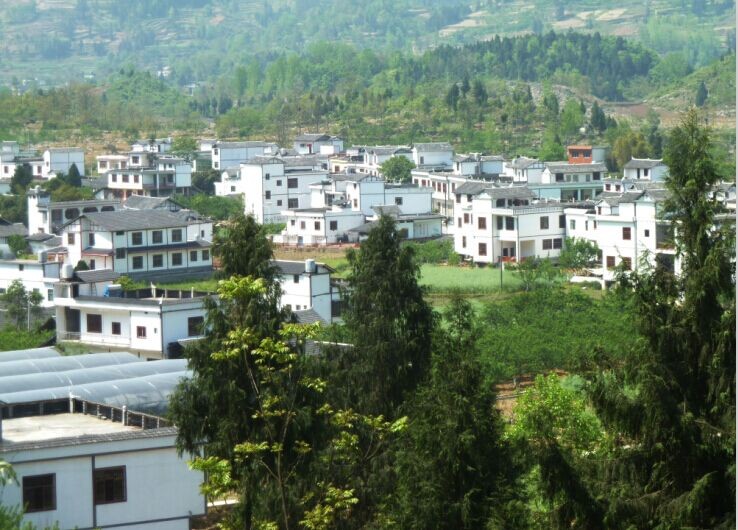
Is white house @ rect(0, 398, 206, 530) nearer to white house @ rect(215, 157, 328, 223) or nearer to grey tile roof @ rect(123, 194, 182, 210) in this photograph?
grey tile roof @ rect(123, 194, 182, 210)

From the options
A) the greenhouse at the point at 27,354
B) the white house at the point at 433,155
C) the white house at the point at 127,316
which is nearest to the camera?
the greenhouse at the point at 27,354

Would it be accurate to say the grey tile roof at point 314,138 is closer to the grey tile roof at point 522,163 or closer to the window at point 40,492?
the grey tile roof at point 522,163

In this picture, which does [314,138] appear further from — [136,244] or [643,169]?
[136,244]

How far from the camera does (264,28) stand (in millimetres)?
107875

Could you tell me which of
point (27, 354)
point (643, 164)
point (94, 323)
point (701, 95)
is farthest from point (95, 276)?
point (701, 95)

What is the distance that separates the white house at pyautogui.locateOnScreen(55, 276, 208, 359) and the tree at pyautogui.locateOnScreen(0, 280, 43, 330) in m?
1.50

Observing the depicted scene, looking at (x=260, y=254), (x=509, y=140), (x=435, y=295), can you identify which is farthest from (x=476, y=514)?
(x=509, y=140)

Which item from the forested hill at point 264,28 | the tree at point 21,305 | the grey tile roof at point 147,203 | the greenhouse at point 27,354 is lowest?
the tree at point 21,305

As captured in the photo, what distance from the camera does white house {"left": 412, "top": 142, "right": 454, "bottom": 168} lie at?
1294 inches

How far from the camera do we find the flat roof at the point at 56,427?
9.05m

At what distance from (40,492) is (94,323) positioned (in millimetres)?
6515

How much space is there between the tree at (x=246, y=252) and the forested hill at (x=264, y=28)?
69532 mm

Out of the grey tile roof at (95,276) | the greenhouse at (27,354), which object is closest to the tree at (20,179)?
the grey tile roof at (95,276)

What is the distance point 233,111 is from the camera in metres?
47.6
